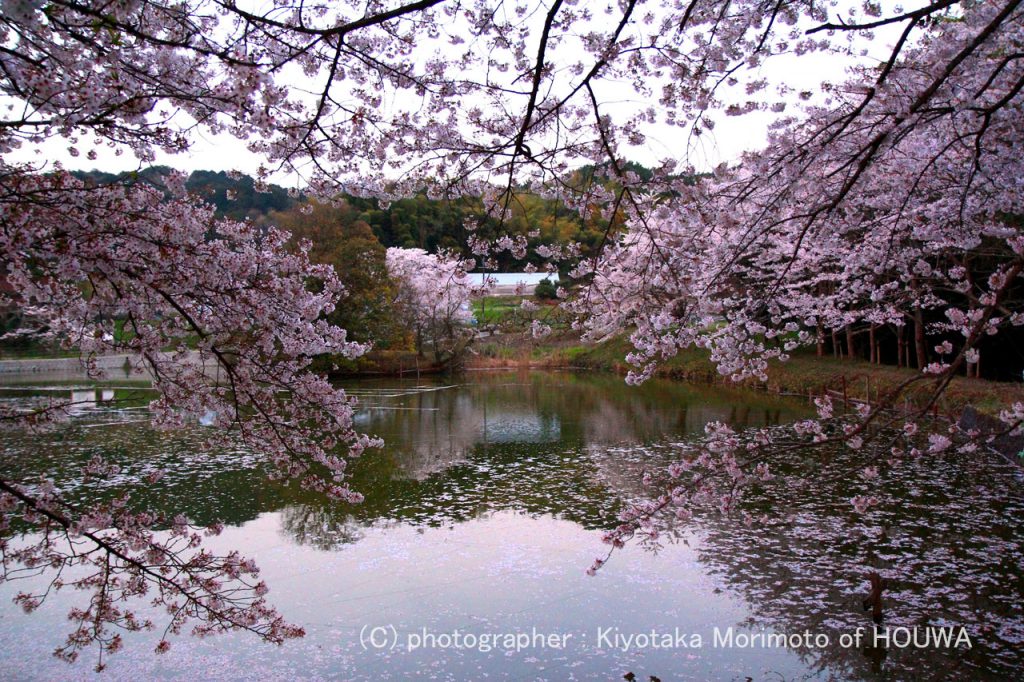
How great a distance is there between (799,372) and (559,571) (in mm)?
15651

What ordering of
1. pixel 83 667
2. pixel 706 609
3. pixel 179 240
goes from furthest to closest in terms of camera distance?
pixel 706 609
pixel 83 667
pixel 179 240

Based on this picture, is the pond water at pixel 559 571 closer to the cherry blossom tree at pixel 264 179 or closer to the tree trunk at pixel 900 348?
the cherry blossom tree at pixel 264 179

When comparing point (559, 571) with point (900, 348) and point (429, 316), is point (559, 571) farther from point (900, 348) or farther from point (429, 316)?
point (429, 316)

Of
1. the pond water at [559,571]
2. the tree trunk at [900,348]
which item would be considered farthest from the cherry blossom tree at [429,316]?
the pond water at [559,571]

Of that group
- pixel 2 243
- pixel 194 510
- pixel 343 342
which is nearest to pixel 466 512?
pixel 194 510

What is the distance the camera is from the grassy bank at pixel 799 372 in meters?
12.3

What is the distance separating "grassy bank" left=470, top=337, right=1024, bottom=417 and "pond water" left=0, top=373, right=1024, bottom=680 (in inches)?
57.1

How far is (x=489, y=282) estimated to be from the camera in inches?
156

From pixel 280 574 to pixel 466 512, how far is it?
2.53 meters

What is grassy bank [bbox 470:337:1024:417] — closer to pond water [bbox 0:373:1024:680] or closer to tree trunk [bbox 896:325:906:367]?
tree trunk [bbox 896:325:906:367]

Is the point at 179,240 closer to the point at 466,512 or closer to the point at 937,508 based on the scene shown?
the point at 466,512

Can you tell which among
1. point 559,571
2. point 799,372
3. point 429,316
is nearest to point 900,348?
point 799,372

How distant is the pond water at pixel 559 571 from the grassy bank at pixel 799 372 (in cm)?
145

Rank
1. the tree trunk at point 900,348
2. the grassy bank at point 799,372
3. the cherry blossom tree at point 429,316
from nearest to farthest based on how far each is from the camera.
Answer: the grassy bank at point 799,372 → the tree trunk at point 900,348 → the cherry blossom tree at point 429,316
